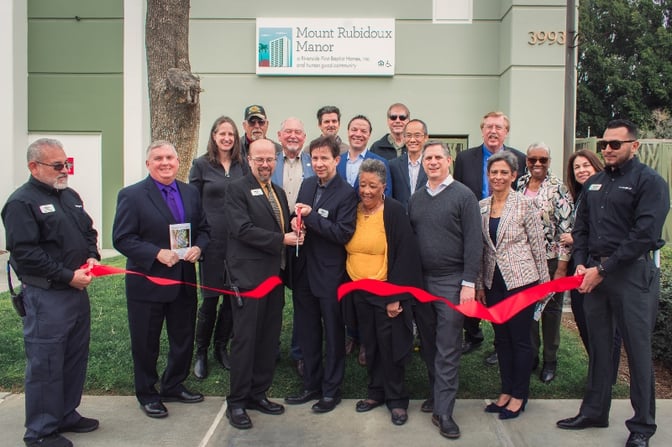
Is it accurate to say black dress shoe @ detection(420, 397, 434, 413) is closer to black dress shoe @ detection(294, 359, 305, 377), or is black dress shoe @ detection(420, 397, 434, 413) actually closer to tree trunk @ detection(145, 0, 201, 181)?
→ black dress shoe @ detection(294, 359, 305, 377)

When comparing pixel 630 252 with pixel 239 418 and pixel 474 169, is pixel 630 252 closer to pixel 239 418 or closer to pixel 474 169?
pixel 474 169

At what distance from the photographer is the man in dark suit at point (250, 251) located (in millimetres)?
4461

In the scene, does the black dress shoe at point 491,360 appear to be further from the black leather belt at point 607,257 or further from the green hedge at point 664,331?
the black leather belt at point 607,257

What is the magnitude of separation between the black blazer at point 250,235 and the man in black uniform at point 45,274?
3.45 feet

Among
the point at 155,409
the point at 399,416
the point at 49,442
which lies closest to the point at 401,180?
the point at 399,416

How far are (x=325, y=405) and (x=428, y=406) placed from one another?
32.5 inches

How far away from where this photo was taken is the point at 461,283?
14.5ft

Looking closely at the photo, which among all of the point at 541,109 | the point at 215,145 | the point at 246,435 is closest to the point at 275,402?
the point at 246,435

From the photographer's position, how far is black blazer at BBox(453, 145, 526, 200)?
5578 mm

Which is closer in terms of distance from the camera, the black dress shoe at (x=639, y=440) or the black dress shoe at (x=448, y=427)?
the black dress shoe at (x=639, y=440)

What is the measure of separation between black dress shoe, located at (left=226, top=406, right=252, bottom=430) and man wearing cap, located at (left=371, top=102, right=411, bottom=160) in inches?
111

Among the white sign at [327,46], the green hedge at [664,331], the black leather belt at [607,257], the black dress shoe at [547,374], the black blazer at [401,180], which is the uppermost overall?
the white sign at [327,46]

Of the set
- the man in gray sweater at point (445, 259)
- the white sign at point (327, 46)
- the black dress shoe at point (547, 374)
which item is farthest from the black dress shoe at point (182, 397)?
the white sign at point (327, 46)

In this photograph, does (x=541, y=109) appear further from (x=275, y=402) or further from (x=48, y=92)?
(x=48, y=92)
